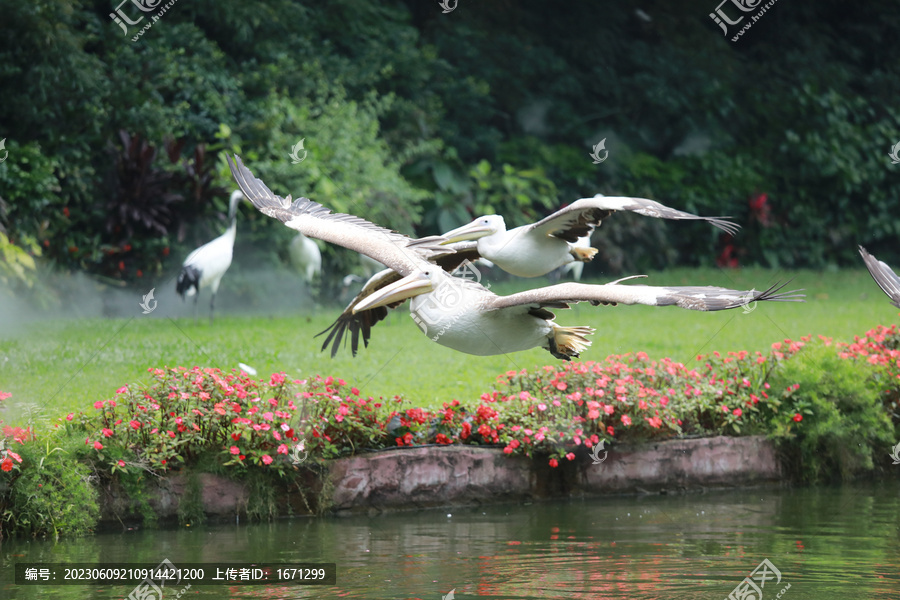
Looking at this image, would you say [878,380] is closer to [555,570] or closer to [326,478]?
[555,570]

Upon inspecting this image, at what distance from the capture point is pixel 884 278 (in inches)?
226

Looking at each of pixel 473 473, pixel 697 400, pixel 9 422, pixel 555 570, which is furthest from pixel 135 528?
pixel 697 400

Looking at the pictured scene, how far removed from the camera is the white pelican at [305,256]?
1318 centimetres

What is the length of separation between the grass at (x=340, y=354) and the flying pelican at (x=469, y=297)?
7.31 ft

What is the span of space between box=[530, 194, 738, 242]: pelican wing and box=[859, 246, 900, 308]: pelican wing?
2.72ft

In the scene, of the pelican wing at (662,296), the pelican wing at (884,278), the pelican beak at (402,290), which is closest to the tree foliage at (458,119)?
the pelican beak at (402,290)

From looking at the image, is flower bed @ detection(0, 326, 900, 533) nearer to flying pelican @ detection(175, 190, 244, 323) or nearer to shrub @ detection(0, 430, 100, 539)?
shrub @ detection(0, 430, 100, 539)

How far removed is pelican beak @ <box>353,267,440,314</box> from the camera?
5396mm

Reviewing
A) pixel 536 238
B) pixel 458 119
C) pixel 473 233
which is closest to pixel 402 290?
pixel 473 233

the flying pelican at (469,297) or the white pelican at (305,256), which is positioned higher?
the white pelican at (305,256)

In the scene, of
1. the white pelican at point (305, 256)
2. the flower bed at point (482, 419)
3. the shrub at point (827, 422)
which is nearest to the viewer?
the flower bed at point (482, 419)

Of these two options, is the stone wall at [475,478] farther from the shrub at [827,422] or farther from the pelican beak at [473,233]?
the pelican beak at [473,233]

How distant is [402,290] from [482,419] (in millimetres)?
2040

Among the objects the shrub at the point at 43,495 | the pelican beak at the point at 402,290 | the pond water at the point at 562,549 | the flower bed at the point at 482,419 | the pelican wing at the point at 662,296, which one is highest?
the pelican beak at the point at 402,290
